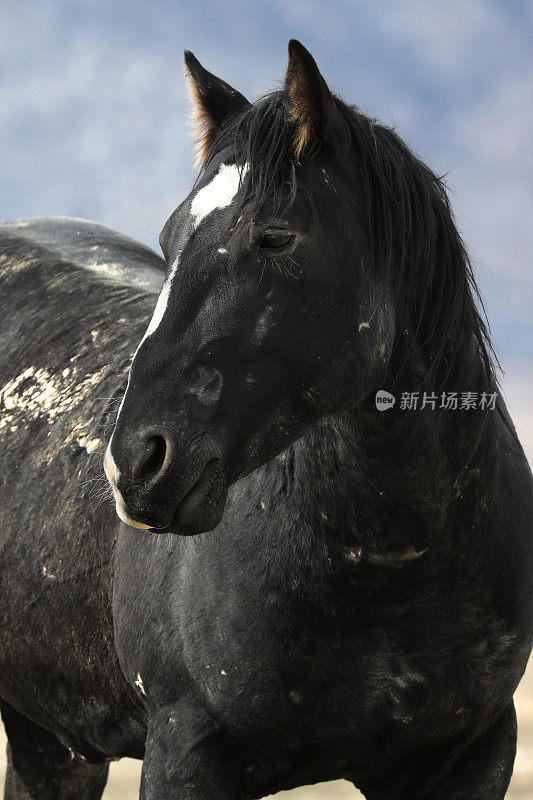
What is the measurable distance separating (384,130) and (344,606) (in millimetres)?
1128

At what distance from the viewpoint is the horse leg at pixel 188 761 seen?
262cm

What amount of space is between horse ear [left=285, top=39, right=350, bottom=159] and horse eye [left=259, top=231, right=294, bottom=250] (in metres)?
0.21

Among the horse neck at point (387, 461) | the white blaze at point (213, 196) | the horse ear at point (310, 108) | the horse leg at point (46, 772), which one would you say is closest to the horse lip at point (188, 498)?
the white blaze at point (213, 196)

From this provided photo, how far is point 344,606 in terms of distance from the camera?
2555mm

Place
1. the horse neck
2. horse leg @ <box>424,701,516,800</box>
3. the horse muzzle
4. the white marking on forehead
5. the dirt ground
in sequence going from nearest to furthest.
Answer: the horse muzzle → the white marking on forehead → the horse neck → horse leg @ <box>424,701,516,800</box> → the dirt ground

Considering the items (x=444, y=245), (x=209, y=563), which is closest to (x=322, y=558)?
(x=209, y=563)

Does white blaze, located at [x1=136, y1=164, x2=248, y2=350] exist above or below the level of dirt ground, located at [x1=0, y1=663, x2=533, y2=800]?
above

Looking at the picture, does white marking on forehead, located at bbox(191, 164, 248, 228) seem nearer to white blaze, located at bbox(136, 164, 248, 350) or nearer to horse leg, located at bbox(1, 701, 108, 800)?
white blaze, located at bbox(136, 164, 248, 350)

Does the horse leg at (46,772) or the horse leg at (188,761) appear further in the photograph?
the horse leg at (46,772)

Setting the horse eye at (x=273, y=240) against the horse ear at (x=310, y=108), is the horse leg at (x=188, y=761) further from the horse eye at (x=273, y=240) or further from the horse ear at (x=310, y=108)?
the horse ear at (x=310, y=108)

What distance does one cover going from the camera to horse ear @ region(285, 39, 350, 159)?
229 cm

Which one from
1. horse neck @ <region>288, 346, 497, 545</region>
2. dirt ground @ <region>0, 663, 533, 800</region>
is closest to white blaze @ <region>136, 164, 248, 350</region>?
horse neck @ <region>288, 346, 497, 545</region>

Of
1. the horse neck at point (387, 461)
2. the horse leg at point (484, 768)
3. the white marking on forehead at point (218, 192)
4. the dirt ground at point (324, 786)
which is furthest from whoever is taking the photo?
the dirt ground at point (324, 786)

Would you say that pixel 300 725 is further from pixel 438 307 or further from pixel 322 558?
pixel 438 307
